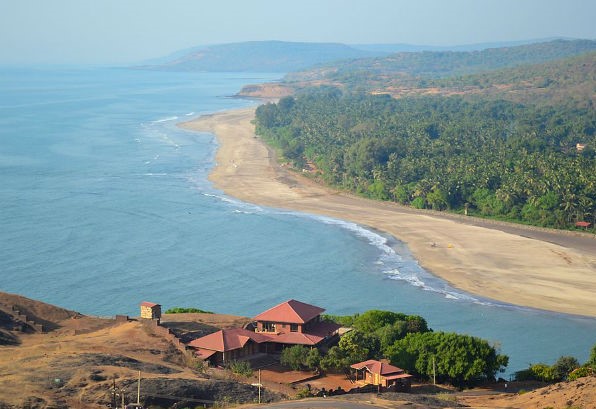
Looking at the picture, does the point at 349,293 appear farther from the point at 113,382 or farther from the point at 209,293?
the point at 113,382

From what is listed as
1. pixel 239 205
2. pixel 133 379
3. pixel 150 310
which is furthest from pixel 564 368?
pixel 239 205

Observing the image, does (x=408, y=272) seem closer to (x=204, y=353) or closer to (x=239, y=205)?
(x=239, y=205)

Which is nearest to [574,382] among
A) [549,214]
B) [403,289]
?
[403,289]

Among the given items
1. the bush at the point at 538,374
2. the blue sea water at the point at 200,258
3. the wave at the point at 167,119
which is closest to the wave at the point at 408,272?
the blue sea water at the point at 200,258

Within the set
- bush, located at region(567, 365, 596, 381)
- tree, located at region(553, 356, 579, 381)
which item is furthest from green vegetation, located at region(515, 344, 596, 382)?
bush, located at region(567, 365, 596, 381)

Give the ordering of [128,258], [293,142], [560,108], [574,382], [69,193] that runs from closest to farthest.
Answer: [574,382]
[128,258]
[69,193]
[293,142]
[560,108]

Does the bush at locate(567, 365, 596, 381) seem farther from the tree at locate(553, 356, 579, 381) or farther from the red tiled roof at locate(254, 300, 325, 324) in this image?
the red tiled roof at locate(254, 300, 325, 324)
